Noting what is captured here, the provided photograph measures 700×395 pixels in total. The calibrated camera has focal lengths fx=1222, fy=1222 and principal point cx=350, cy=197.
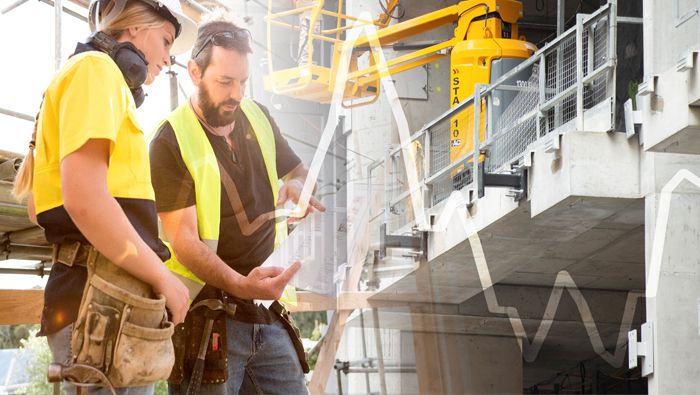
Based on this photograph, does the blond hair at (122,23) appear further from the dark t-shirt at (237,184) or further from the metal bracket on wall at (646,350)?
the metal bracket on wall at (646,350)

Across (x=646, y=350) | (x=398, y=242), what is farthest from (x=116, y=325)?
(x=646, y=350)

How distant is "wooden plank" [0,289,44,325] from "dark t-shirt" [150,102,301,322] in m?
1.92

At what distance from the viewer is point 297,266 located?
1558 millimetres

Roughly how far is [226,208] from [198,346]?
21cm

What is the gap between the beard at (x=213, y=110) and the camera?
158 centimetres

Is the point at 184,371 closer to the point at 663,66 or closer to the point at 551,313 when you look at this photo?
the point at 663,66

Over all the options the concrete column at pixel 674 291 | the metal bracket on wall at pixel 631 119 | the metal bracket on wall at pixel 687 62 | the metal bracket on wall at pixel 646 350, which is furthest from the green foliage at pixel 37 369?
the metal bracket on wall at pixel 687 62

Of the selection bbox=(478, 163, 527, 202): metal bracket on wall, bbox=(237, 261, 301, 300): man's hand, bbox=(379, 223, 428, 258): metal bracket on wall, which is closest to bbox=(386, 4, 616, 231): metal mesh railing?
bbox=(478, 163, 527, 202): metal bracket on wall

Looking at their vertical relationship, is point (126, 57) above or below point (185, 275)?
above

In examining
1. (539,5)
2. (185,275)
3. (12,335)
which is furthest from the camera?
(12,335)

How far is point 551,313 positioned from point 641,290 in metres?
1.21

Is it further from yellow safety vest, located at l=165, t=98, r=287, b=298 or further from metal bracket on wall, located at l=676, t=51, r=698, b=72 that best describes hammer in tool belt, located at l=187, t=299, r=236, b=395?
metal bracket on wall, located at l=676, t=51, r=698, b=72

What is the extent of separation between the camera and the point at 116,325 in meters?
1.42
